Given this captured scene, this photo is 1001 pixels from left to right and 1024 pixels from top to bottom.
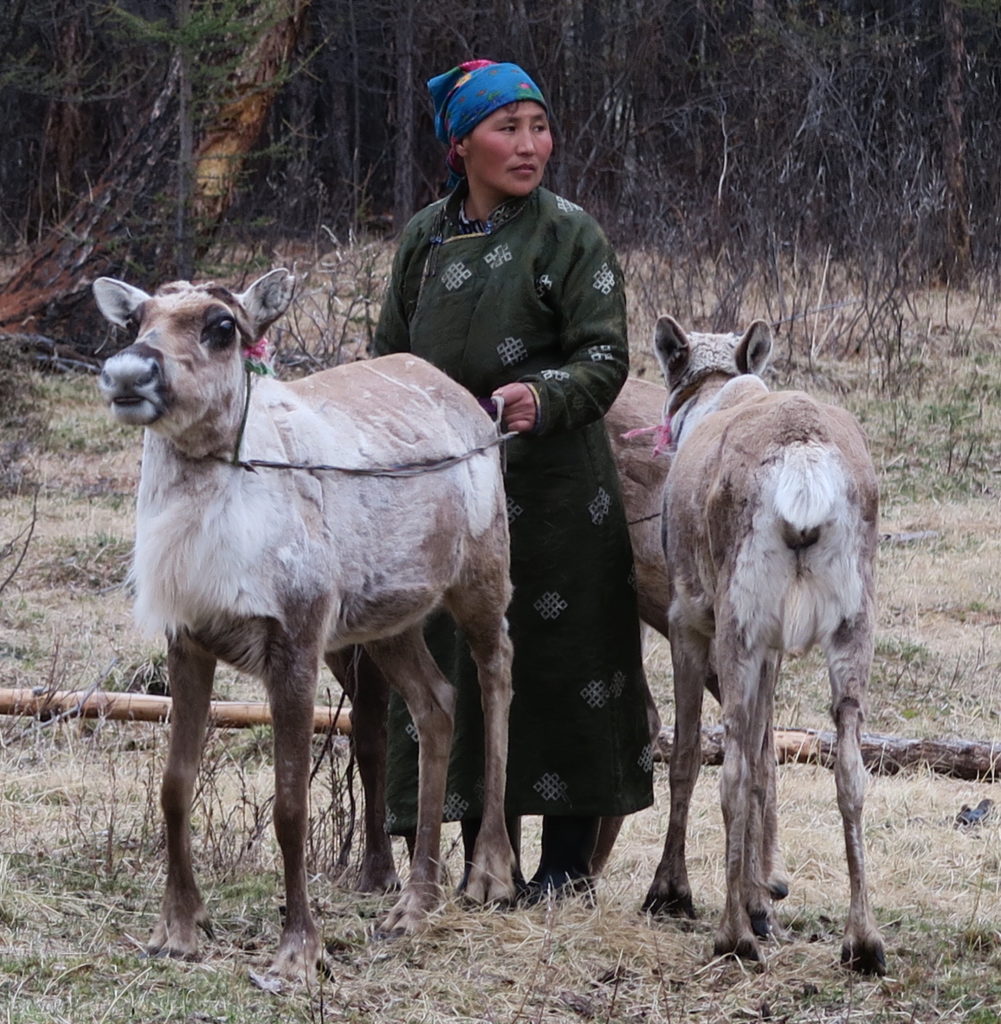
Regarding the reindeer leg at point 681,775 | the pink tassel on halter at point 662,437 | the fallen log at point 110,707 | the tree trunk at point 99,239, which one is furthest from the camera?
the tree trunk at point 99,239

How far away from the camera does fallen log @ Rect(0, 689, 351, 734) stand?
23.0 ft

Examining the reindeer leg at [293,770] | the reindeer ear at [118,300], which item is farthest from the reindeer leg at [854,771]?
the reindeer ear at [118,300]

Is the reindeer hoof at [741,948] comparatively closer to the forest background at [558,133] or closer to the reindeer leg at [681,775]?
the reindeer leg at [681,775]

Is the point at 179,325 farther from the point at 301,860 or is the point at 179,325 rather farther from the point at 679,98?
the point at 679,98

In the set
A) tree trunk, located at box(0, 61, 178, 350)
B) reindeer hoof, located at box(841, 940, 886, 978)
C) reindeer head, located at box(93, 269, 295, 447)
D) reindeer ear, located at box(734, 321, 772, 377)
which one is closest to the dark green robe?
reindeer ear, located at box(734, 321, 772, 377)

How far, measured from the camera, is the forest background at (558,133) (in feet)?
50.0

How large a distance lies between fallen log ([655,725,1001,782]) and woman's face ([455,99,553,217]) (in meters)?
2.92

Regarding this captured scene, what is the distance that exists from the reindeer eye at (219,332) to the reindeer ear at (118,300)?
8.1 inches

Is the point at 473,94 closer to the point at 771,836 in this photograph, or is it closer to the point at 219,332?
the point at 219,332

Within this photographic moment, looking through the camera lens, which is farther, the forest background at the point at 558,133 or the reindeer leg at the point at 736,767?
the forest background at the point at 558,133

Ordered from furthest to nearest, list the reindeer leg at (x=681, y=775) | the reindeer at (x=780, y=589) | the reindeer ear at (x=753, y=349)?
the reindeer ear at (x=753, y=349) < the reindeer leg at (x=681, y=775) < the reindeer at (x=780, y=589)

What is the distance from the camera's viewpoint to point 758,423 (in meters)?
Result: 4.52

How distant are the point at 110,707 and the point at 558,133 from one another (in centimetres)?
1372

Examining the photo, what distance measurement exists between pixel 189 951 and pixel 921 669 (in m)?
5.46
